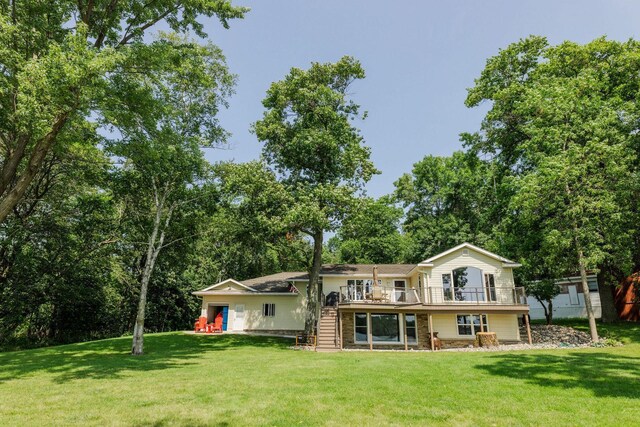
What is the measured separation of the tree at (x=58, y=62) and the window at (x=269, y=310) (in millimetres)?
18082

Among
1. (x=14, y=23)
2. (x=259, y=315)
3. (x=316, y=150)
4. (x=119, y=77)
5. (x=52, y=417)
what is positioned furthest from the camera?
(x=259, y=315)

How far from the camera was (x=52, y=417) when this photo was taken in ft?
21.3

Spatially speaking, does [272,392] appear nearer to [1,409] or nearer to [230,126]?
[1,409]

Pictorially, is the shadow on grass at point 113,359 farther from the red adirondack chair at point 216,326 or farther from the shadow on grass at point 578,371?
the shadow on grass at point 578,371

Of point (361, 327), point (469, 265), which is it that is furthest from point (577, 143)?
point (361, 327)

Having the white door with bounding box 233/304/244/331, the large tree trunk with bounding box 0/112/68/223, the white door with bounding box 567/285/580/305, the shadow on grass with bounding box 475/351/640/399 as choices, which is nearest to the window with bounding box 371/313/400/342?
the shadow on grass with bounding box 475/351/640/399

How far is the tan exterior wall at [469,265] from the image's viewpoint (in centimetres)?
2128

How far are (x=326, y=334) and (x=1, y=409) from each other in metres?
14.5

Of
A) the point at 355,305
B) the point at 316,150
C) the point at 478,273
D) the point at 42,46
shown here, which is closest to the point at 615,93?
the point at 478,273

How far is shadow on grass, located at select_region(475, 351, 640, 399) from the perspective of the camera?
838 centimetres

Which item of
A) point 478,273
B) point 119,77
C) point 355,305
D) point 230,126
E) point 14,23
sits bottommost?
point 355,305

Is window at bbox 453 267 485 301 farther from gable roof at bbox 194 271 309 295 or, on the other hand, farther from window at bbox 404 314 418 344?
gable roof at bbox 194 271 309 295

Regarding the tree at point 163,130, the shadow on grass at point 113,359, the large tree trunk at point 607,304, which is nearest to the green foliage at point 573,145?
the large tree trunk at point 607,304

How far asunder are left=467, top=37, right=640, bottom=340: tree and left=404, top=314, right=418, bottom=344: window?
27.6ft
